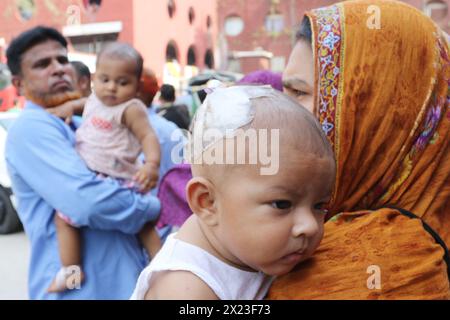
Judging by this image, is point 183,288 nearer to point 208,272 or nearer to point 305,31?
point 208,272

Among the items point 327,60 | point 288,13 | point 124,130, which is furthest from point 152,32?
point 327,60

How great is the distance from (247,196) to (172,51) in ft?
62.6

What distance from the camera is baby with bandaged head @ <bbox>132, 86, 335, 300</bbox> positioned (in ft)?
3.44

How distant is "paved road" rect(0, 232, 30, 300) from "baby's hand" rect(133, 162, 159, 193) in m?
2.54

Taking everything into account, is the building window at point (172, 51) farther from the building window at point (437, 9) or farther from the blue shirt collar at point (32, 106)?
the blue shirt collar at point (32, 106)

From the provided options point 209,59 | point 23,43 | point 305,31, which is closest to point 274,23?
point 209,59

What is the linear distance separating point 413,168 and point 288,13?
21534mm

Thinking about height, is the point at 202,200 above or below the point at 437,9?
below

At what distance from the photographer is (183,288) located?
1.08 meters

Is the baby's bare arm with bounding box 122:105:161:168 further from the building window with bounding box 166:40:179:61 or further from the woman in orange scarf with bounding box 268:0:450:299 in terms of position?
the building window with bounding box 166:40:179:61

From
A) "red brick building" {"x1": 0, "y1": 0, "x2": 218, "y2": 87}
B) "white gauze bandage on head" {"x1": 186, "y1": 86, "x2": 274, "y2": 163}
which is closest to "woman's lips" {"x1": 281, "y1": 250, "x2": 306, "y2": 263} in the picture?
"white gauze bandage on head" {"x1": 186, "y1": 86, "x2": 274, "y2": 163}

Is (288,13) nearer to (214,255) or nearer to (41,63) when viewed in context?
(41,63)

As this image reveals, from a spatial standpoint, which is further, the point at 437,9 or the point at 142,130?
the point at 437,9

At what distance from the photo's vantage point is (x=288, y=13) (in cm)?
2186
